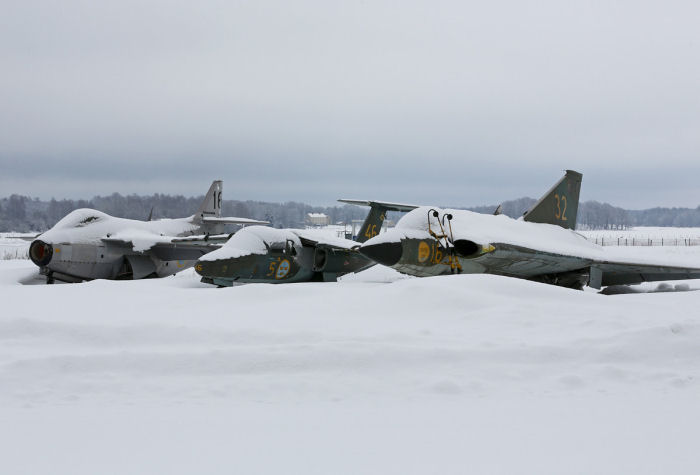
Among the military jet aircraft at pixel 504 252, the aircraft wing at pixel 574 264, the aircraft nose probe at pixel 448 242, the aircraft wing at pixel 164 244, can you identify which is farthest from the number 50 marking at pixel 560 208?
the aircraft wing at pixel 164 244

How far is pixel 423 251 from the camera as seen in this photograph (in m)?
13.3

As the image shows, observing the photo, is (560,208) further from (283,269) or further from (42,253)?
(42,253)

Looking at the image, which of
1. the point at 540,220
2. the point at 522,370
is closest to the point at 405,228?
the point at 540,220

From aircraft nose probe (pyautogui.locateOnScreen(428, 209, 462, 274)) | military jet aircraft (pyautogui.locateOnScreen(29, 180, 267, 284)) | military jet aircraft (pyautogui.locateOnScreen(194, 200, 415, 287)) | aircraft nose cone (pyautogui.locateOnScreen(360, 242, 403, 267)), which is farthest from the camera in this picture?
military jet aircraft (pyautogui.locateOnScreen(29, 180, 267, 284))

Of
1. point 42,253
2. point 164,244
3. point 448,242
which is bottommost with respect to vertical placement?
point 42,253

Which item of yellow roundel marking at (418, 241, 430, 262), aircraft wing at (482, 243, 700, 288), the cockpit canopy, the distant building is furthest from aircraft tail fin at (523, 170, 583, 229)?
the distant building

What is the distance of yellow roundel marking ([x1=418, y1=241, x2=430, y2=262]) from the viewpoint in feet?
43.5

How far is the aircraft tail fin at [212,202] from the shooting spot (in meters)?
25.7

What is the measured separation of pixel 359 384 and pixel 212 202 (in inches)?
888

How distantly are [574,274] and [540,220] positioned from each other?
5.99 ft

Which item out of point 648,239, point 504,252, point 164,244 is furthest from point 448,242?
point 648,239

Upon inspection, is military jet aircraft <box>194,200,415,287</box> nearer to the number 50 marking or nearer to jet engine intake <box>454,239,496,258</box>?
jet engine intake <box>454,239,496,258</box>

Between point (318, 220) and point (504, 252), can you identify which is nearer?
point (504, 252)

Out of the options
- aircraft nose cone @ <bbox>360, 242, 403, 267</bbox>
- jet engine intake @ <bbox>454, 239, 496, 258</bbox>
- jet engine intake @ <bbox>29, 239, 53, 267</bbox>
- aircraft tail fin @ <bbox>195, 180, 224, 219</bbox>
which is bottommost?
jet engine intake @ <bbox>29, 239, 53, 267</bbox>
